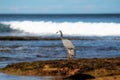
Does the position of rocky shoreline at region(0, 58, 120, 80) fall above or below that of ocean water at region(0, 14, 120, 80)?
above

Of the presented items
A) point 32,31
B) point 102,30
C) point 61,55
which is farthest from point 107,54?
point 32,31

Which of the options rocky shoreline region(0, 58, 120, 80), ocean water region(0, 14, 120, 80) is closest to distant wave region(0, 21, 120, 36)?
ocean water region(0, 14, 120, 80)

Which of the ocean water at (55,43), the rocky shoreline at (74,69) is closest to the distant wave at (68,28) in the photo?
the ocean water at (55,43)

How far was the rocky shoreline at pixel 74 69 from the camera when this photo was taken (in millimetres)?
14672

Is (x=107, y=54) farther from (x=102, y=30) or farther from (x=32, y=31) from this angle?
(x=32, y=31)

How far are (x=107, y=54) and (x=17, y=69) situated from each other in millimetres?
6816

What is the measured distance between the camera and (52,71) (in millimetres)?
15547

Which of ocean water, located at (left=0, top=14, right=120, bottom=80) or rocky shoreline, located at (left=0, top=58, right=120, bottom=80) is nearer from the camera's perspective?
rocky shoreline, located at (left=0, top=58, right=120, bottom=80)

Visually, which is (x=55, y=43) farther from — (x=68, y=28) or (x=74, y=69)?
(x=68, y=28)

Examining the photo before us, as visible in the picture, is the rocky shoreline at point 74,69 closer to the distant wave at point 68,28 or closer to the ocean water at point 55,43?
the ocean water at point 55,43

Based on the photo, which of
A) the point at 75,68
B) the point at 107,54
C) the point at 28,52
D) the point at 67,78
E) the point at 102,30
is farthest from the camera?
the point at 102,30

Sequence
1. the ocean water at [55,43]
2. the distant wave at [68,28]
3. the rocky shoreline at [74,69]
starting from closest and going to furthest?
the rocky shoreline at [74,69] < the ocean water at [55,43] < the distant wave at [68,28]

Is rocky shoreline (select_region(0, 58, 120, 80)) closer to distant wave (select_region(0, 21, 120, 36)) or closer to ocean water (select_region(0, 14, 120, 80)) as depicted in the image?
ocean water (select_region(0, 14, 120, 80))

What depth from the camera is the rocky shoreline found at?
48.1 feet
